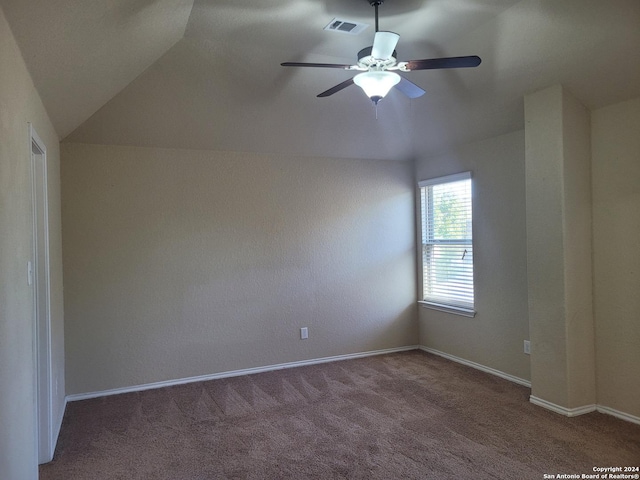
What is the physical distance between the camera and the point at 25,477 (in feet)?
6.54

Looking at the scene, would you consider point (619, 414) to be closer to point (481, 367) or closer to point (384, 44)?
point (481, 367)

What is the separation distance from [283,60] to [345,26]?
613 millimetres

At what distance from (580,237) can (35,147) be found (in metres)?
3.70

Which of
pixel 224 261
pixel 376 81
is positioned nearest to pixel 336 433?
pixel 224 261

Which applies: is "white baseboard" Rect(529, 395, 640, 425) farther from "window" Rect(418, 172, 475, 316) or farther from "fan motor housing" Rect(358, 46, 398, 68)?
"fan motor housing" Rect(358, 46, 398, 68)

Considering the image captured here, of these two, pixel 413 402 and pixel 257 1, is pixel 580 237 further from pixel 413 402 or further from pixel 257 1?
pixel 257 1

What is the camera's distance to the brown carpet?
2598 millimetres

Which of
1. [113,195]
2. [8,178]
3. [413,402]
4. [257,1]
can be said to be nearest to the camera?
[8,178]

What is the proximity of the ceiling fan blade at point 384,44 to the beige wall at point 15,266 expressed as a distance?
62.6 inches

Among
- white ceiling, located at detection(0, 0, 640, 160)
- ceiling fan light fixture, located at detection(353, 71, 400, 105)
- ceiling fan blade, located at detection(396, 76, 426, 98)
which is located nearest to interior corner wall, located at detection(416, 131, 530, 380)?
white ceiling, located at detection(0, 0, 640, 160)

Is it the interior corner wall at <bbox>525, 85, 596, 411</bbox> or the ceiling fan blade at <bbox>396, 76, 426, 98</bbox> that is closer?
the ceiling fan blade at <bbox>396, 76, 426, 98</bbox>

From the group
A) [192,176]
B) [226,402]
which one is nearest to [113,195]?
[192,176]

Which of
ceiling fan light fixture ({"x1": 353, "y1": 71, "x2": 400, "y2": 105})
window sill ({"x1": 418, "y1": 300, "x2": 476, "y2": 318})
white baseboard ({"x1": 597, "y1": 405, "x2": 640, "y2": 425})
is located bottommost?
white baseboard ({"x1": 597, "y1": 405, "x2": 640, "y2": 425})

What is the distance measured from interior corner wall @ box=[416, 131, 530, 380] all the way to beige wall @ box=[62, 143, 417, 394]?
0.92 metres
